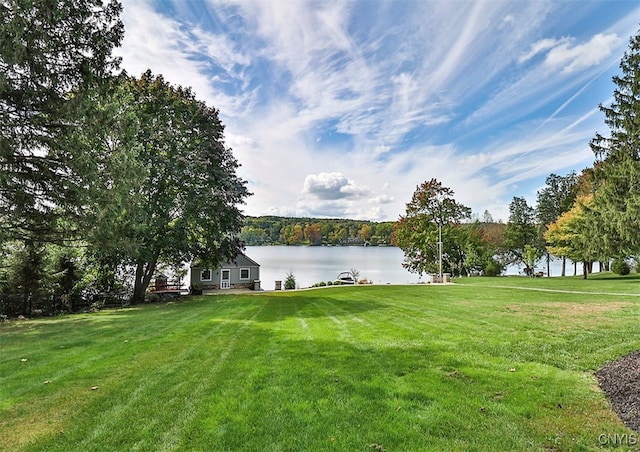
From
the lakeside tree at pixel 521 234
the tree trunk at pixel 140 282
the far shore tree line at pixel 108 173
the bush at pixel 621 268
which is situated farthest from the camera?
the lakeside tree at pixel 521 234

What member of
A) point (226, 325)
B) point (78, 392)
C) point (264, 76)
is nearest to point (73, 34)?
point (264, 76)

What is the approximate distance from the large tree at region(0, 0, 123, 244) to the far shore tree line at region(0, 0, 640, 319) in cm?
3

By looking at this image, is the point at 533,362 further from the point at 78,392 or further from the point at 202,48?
the point at 202,48

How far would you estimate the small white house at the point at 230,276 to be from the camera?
3203cm

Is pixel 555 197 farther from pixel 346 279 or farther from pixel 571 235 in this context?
pixel 346 279

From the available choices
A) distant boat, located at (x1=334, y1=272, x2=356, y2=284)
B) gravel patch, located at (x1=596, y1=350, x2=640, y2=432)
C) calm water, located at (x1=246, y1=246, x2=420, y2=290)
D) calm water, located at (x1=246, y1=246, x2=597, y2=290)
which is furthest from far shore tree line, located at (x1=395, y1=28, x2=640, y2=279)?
gravel patch, located at (x1=596, y1=350, x2=640, y2=432)

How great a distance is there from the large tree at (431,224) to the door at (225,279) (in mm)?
17235

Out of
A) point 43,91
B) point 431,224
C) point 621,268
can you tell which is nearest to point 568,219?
point 621,268

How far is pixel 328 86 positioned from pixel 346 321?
10.5 m

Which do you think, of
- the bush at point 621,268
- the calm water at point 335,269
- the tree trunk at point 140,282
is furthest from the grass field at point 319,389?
the calm water at point 335,269

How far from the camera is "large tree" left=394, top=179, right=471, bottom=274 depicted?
34406 millimetres

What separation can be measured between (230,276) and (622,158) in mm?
29062

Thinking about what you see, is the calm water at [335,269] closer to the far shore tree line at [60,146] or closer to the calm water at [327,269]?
the calm water at [327,269]

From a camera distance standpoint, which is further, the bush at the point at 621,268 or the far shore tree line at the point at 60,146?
the bush at the point at 621,268
